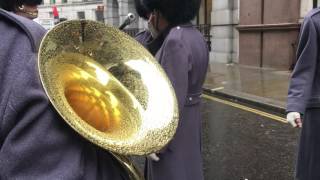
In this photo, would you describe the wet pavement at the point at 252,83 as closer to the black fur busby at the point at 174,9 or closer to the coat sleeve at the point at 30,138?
the black fur busby at the point at 174,9

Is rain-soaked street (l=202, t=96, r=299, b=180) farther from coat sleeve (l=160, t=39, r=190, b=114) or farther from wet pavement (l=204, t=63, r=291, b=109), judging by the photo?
coat sleeve (l=160, t=39, r=190, b=114)

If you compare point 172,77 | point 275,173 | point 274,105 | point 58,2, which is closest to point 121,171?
point 172,77

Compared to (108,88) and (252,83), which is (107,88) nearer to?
(108,88)

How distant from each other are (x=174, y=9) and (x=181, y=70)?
498 millimetres

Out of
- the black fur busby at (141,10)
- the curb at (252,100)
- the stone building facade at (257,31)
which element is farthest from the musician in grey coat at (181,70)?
the stone building facade at (257,31)

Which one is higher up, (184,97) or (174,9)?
(174,9)

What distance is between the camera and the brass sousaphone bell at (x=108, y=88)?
1.21 m

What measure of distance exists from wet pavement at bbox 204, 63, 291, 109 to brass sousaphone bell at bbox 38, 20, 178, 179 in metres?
6.33

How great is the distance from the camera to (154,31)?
3.05 m

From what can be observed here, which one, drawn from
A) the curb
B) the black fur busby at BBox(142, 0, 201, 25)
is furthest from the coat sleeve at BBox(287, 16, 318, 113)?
the curb

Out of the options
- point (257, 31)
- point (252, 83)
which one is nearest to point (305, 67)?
point (252, 83)

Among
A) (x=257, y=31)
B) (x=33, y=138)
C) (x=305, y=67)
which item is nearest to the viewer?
(x=33, y=138)

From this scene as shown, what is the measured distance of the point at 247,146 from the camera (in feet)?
18.6

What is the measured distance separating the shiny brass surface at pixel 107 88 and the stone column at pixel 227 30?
44.0ft
